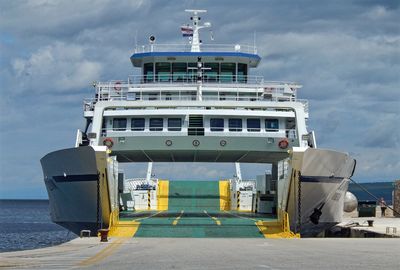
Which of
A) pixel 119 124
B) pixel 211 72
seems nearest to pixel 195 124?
pixel 119 124

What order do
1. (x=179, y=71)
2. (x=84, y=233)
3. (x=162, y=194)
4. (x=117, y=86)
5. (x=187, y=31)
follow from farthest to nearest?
(x=162, y=194) < (x=187, y=31) < (x=179, y=71) < (x=117, y=86) < (x=84, y=233)

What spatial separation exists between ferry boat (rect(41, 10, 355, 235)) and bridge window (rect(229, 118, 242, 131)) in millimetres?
41

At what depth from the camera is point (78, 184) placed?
85.1 feet

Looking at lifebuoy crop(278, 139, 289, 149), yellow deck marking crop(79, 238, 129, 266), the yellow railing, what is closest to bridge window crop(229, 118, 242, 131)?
lifebuoy crop(278, 139, 289, 149)

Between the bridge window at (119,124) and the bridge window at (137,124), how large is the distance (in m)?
0.37

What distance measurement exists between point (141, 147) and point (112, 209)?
467 cm

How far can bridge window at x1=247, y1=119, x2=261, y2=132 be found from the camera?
31828mm

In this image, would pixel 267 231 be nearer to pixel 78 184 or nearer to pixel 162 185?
pixel 78 184

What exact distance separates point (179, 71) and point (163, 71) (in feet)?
2.74

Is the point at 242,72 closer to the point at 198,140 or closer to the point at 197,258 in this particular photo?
the point at 198,140

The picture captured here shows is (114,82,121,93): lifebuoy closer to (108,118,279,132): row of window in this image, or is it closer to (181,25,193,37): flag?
(108,118,279,132): row of window

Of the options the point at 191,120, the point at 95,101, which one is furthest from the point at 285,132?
the point at 95,101

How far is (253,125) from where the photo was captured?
3192 centimetres

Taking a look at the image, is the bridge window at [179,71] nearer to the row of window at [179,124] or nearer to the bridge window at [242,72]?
the bridge window at [242,72]
